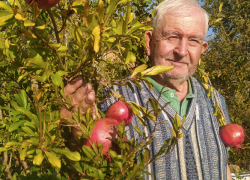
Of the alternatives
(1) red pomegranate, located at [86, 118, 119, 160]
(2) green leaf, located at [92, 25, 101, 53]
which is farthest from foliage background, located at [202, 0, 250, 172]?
(2) green leaf, located at [92, 25, 101, 53]

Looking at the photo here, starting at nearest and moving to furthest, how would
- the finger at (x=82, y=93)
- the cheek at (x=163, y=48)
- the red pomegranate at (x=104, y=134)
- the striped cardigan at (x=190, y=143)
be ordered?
the finger at (x=82, y=93), the red pomegranate at (x=104, y=134), the striped cardigan at (x=190, y=143), the cheek at (x=163, y=48)

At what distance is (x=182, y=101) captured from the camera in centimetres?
185

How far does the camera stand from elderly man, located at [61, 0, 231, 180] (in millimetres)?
1560

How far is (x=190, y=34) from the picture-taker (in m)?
1.63

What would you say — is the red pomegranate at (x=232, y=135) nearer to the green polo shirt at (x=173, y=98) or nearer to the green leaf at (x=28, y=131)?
the green polo shirt at (x=173, y=98)

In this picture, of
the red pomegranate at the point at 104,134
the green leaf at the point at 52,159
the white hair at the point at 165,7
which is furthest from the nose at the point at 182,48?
the green leaf at the point at 52,159

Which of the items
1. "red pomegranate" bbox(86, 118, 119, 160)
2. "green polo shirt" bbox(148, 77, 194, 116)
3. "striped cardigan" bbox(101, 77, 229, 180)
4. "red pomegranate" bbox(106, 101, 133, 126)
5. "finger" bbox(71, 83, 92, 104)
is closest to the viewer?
"finger" bbox(71, 83, 92, 104)

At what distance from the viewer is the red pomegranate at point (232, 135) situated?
1.68 m

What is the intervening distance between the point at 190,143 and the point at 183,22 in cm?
91

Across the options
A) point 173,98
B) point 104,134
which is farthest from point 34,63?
point 173,98

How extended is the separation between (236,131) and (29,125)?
156cm

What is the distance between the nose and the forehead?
0.22 feet

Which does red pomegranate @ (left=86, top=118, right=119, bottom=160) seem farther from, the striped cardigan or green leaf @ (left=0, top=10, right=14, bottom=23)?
the striped cardigan

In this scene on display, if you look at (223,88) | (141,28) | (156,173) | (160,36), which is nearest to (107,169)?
(141,28)
